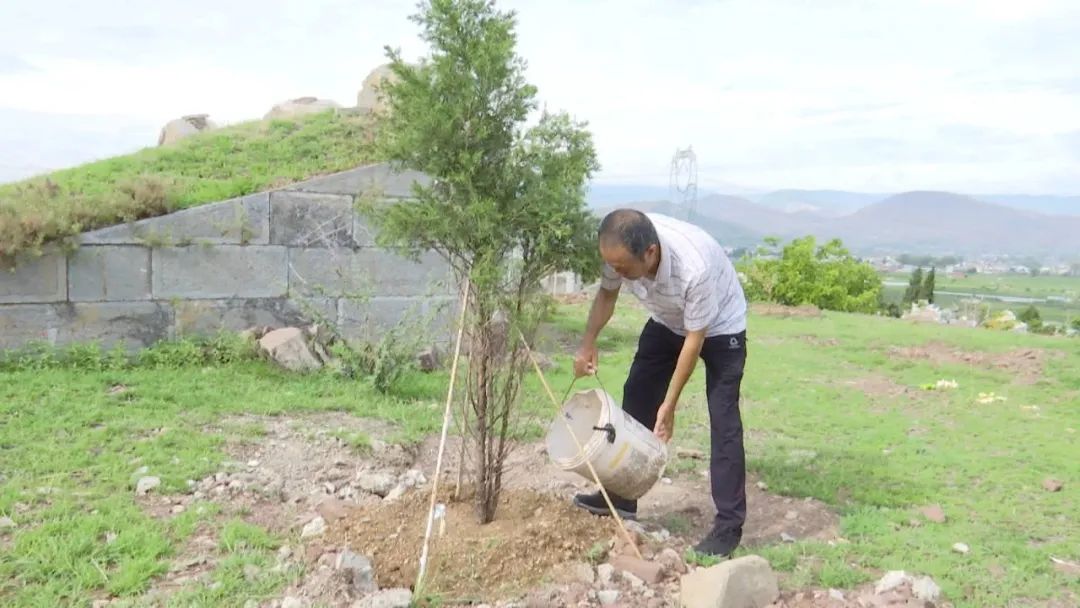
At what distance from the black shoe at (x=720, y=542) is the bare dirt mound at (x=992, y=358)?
721 centimetres

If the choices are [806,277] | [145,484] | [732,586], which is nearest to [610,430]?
[732,586]

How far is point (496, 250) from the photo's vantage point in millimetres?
4047

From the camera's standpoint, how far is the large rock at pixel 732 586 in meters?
3.60

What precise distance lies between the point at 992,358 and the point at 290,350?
8.66 meters

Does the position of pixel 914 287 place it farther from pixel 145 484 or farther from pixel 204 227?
pixel 145 484

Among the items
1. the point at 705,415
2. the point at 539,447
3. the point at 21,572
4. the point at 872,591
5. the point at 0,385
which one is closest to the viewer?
the point at 21,572

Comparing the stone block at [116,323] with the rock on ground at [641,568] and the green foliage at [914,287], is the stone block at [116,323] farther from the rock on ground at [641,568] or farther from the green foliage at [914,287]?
the green foliage at [914,287]

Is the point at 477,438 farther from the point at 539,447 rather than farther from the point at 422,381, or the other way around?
the point at 422,381

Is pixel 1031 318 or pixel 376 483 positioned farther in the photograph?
pixel 1031 318

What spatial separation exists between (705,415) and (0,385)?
579cm

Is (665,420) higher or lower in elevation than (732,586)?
higher

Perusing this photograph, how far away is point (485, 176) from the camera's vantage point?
411 cm

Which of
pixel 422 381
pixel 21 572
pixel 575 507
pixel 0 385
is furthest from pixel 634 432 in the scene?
pixel 0 385

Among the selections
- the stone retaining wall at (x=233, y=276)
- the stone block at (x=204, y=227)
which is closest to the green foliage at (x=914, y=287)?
the stone retaining wall at (x=233, y=276)
